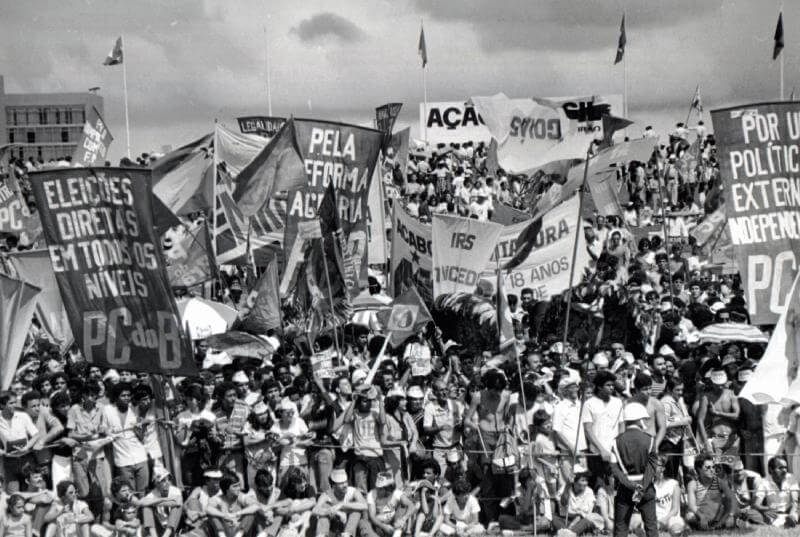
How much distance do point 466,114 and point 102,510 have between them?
38080 mm

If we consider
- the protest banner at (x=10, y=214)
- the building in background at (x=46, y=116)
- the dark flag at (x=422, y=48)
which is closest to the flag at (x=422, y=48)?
the dark flag at (x=422, y=48)

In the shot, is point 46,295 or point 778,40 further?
point 778,40

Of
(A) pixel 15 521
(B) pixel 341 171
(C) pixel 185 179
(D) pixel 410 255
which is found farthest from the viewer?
(C) pixel 185 179

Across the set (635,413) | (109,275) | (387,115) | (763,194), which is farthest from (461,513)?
(387,115)

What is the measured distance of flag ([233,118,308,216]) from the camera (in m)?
21.3

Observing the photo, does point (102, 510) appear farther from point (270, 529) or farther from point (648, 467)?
point (648, 467)

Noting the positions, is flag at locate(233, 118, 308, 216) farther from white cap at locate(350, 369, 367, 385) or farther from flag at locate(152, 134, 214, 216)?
flag at locate(152, 134, 214, 216)

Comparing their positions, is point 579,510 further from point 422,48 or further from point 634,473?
point 422,48

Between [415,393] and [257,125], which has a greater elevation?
[257,125]

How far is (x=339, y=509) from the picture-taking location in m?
15.8

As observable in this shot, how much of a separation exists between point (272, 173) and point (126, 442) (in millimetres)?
6616

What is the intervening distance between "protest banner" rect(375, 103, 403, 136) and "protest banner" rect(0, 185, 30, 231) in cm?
708

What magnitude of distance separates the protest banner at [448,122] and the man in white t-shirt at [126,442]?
121ft

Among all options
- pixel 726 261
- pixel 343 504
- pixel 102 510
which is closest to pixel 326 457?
pixel 343 504
